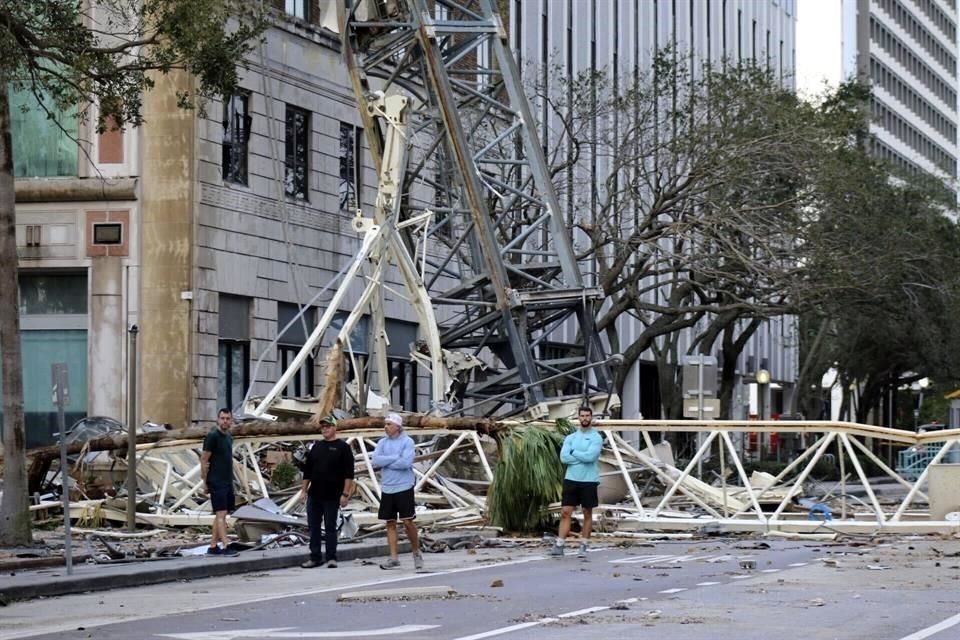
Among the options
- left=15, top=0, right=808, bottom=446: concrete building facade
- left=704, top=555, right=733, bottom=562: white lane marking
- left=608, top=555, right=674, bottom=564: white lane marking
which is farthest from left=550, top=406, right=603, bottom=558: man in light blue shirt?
left=15, top=0, right=808, bottom=446: concrete building facade

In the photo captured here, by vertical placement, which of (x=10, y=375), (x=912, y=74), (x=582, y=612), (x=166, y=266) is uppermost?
(x=912, y=74)

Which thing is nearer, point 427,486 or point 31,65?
point 31,65

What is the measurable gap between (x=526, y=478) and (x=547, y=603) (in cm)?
986

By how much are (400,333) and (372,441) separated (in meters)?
18.7

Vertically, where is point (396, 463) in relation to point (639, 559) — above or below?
above

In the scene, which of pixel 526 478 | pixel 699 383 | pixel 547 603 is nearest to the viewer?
pixel 547 603

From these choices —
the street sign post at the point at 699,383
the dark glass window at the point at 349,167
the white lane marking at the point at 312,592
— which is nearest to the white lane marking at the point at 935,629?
the white lane marking at the point at 312,592

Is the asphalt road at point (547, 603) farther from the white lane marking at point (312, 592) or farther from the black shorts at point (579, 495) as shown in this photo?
the black shorts at point (579, 495)

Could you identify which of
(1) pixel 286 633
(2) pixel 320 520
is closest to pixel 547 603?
(1) pixel 286 633

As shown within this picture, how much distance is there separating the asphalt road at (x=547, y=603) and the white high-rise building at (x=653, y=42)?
28.5 metres

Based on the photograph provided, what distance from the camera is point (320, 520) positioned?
870 inches

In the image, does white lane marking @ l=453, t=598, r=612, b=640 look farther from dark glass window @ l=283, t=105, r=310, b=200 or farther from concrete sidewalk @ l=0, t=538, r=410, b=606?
dark glass window @ l=283, t=105, r=310, b=200

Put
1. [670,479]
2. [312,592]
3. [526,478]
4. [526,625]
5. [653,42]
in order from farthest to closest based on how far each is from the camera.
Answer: [653,42] < [670,479] < [526,478] < [312,592] < [526,625]

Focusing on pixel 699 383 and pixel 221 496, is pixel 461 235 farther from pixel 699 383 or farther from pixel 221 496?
pixel 221 496
